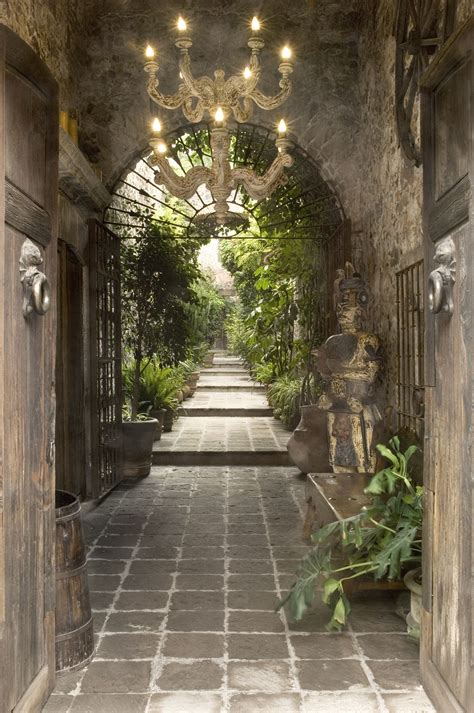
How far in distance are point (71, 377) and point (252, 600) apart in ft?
10.8

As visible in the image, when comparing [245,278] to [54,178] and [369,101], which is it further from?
[54,178]

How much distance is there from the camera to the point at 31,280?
2.47m

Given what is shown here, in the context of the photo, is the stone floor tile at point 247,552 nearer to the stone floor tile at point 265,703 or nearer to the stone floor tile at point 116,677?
the stone floor tile at point 116,677

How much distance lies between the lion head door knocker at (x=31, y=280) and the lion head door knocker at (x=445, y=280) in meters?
1.50

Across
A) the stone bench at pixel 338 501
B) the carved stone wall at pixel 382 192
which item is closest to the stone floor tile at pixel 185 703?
the stone bench at pixel 338 501

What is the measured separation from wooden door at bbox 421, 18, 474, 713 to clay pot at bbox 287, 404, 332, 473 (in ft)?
14.0

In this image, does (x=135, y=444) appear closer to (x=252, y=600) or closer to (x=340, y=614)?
(x=252, y=600)

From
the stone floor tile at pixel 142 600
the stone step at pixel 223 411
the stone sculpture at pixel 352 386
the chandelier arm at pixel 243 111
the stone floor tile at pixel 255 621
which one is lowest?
the stone floor tile at pixel 255 621

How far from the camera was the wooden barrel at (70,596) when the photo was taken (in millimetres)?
3023

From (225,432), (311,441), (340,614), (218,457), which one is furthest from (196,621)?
(225,432)

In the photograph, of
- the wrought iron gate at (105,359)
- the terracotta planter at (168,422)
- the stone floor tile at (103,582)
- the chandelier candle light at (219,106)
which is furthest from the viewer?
the terracotta planter at (168,422)

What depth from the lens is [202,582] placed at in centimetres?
421

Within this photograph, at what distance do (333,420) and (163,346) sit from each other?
4426 millimetres

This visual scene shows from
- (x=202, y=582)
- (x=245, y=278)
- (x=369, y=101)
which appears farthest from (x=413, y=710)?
(x=245, y=278)
